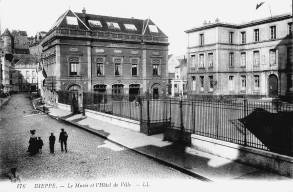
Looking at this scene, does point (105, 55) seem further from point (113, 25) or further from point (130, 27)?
point (130, 27)

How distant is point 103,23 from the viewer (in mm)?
39281

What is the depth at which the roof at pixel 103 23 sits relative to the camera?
3615 cm

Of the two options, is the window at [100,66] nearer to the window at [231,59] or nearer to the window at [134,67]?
the window at [134,67]

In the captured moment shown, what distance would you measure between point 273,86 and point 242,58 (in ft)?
19.7

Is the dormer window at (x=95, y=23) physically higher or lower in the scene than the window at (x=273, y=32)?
higher

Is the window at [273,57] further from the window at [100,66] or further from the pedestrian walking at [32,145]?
the pedestrian walking at [32,145]

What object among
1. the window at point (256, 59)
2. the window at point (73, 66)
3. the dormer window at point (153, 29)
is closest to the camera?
the window at point (73, 66)

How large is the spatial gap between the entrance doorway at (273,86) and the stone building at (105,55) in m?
14.7

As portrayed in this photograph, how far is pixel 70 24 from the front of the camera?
35.5 metres

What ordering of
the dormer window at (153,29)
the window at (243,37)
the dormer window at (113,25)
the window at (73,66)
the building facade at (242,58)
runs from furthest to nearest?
the dormer window at (153,29), the dormer window at (113,25), the window at (243,37), the window at (73,66), the building facade at (242,58)

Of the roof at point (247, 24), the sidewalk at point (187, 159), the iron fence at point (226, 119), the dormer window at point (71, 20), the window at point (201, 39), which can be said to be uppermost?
the dormer window at point (71, 20)

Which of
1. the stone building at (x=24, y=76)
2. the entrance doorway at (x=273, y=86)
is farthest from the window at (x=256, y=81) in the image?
the stone building at (x=24, y=76)

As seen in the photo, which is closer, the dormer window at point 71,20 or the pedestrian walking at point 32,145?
the pedestrian walking at point 32,145

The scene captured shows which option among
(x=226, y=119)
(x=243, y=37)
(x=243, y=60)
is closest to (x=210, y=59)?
(x=243, y=60)
